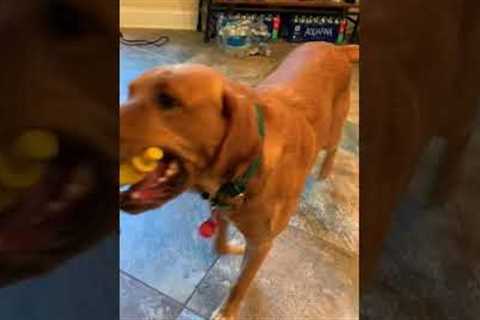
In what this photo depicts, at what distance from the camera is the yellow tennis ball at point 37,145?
22 centimetres

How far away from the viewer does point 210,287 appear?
1.21 metres

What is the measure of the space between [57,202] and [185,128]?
0.30m

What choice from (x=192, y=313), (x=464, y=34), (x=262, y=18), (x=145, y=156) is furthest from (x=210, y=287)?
(x=464, y=34)

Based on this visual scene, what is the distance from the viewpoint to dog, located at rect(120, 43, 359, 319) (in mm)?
396

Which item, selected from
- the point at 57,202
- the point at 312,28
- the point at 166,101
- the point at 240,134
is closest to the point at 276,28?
the point at 312,28

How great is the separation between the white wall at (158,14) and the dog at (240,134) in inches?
1.8

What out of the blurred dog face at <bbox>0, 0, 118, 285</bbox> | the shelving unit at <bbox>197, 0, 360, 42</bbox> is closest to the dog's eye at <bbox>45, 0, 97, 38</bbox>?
the blurred dog face at <bbox>0, 0, 118, 285</bbox>

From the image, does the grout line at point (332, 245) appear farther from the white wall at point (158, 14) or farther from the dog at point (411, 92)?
the dog at point (411, 92)

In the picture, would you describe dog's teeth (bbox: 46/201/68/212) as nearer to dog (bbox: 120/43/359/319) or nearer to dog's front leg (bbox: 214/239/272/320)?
dog (bbox: 120/43/359/319)

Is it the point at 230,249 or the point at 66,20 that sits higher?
the point at 66,20

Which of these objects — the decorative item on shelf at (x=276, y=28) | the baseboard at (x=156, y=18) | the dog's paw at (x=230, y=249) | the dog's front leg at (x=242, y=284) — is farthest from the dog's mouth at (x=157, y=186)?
the dog's paw at (x=230, y=249)

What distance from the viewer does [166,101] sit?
487 mm

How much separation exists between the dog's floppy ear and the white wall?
4.3 inches

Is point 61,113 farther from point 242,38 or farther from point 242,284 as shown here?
point 242,284
